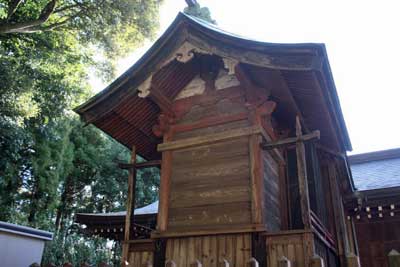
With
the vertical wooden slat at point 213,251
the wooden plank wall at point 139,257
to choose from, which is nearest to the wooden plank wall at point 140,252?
the wooden plank wall at point 139,257

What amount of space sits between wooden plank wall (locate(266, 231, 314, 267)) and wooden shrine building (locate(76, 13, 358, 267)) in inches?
0.4

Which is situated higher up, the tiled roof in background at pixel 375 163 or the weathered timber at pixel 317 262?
the tiled roof in background at pixel 375 163

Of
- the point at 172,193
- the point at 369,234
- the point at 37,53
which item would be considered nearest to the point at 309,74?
the point at 172,193

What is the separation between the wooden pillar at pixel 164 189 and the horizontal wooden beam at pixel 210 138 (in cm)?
11

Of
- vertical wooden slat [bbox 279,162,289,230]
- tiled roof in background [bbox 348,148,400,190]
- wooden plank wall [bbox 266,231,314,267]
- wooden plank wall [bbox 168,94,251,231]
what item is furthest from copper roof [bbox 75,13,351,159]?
tiled roof in background [bbox 348,148,400,190]

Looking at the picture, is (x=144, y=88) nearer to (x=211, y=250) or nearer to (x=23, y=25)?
(x=211, y=250)

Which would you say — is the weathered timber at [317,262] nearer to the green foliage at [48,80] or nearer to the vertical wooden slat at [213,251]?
the vertical wooden slat at [213,251]

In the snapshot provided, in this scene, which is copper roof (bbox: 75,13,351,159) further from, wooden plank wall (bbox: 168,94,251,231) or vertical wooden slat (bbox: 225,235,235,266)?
vertical wooden slat (bbox: 225,235,235,266)

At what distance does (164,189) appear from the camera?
16.4 ft

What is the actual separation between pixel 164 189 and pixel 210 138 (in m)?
0.96

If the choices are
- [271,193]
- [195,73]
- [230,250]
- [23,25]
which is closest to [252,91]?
[195,73]

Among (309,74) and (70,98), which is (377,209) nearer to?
(309,74)

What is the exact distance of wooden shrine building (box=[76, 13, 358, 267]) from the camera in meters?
4.14

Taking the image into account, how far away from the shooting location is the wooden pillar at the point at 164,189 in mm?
4789
